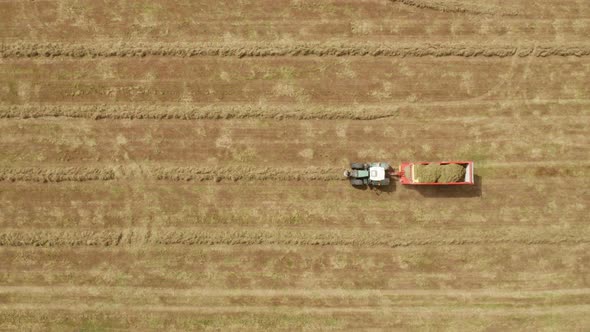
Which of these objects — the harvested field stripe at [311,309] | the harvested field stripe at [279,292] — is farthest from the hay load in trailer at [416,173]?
the harvested field stripe at [311,309]

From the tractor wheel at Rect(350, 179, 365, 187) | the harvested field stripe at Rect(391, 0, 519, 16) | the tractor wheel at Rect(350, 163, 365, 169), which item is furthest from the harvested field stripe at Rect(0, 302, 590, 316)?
the harvested field stripe at Rect(391, 0, 519, 16)

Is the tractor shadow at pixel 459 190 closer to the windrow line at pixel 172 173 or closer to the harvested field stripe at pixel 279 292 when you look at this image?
the windrow line at pixel 172 173

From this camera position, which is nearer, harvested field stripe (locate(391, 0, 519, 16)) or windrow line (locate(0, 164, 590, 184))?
windrow line (locate(0, 164, 590, 184))

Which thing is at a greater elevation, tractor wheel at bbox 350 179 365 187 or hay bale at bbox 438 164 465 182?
hay bale at bbox 438 164 465 182

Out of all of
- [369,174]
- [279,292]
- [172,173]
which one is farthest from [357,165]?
[172,173]

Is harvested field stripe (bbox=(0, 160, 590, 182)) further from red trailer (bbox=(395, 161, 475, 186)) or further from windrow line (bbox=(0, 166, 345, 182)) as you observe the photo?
red trailer (bbox=(395, 161, 475, 186))

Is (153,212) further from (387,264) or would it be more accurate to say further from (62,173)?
(387,264)
